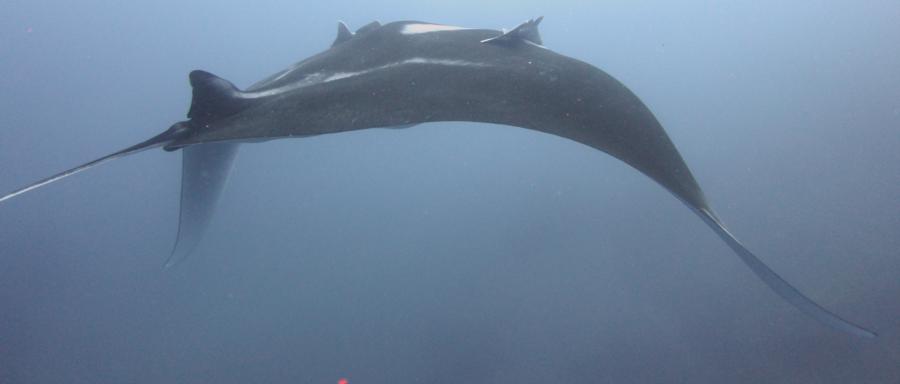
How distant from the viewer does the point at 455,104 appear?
93.7 inches

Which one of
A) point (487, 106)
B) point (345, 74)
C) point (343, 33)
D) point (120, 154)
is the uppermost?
point (343, 33)

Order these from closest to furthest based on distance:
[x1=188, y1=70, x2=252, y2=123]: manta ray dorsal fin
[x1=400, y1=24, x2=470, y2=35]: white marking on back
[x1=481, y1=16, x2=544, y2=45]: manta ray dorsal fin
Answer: [x1=188, y1=70, x2=252, y2=123]: manta ray dorsal fin < [x1=481, y1=16, x2=544, y2=45]: manta ray dorsal fin < [x1=400, y1=24, x2=470, y2=35]: white marking on back

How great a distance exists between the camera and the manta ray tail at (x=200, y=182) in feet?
11.7

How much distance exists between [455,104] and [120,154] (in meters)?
1.54

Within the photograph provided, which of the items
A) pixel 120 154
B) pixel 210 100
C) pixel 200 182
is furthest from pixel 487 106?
pixel 200 182

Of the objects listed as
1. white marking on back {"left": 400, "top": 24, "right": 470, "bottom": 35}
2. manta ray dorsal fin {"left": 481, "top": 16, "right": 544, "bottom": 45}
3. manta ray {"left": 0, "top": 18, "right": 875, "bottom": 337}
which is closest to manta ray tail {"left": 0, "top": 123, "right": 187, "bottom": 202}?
manta ray {"left": 0, "top": 18, "right": 875, "bottom": 337}

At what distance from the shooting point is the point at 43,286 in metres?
8.93

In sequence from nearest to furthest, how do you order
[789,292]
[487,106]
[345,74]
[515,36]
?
[789,292]
[487,106]
[345,74]
[515,36]

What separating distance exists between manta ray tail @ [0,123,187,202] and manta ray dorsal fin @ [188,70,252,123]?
11 centimetres

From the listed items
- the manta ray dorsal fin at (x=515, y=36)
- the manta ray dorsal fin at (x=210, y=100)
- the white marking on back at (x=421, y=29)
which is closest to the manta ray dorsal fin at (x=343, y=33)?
the white marking on back at (x=421, y=29)

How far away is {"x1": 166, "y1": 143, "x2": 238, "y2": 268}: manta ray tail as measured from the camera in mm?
3564

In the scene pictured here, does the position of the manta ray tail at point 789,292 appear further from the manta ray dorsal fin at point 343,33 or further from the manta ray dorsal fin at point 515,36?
the manta ray dorsal fin at point 343,33

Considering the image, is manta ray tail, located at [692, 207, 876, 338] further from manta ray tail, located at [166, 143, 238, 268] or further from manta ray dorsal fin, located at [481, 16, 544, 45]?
manta ray tail, located at [166, 143, 238, 268]

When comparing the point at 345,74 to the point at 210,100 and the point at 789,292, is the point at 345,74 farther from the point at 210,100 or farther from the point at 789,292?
the point at 789,292
